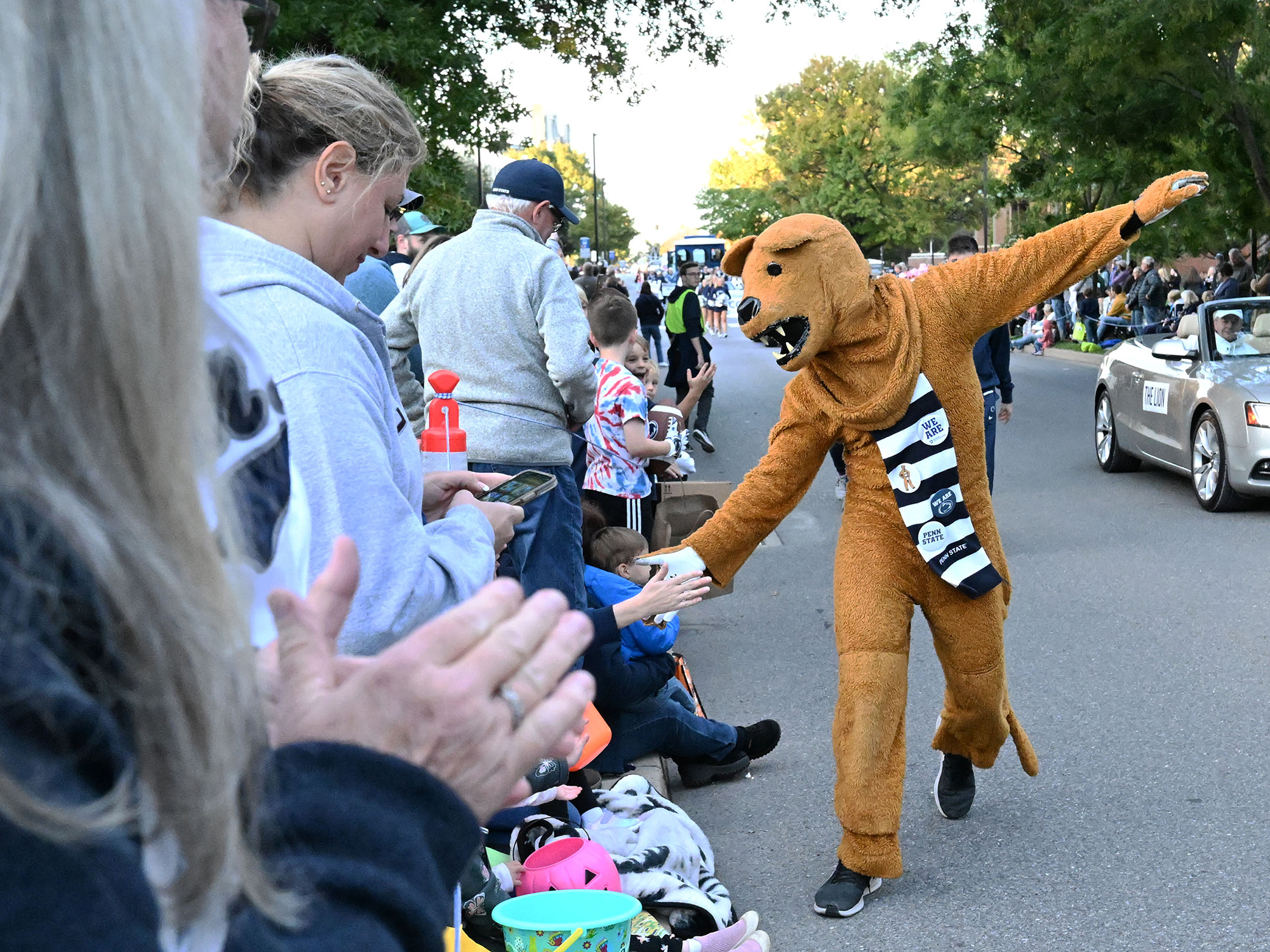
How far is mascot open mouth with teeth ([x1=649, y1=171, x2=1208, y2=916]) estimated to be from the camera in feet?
13.2

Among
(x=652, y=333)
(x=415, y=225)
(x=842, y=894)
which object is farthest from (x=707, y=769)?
(x=652, y=333)

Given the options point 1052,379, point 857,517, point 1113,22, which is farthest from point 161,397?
point 1052,379

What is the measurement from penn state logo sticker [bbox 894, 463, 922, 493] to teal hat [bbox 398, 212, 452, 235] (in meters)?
5.07

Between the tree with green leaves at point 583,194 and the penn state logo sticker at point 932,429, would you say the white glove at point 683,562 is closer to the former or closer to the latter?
the penn state logo sticker at point 932,429

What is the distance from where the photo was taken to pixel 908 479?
4.06 meters

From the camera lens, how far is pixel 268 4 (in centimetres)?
146

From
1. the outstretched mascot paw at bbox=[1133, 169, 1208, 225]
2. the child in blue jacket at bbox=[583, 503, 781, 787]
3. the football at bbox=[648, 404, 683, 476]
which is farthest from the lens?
the football at bbox=[648, 404, 683, 476]

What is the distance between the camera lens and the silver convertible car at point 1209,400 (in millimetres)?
9648

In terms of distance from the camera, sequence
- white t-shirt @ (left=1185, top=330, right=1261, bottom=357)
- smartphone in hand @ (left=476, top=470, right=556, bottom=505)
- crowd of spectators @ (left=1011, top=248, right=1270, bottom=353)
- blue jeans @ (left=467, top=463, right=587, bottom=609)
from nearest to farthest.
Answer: smartphone in hand @ (left=476, top=470, right=556, bottom=505), blue jeans @ (left=467, top=463, right=587, bottom=609), white t-shirt @ (left=1185, top=330, right=1261, bottom=357), crowd of spectators @ (left=1011, top=248, right=1270, bottom=353)

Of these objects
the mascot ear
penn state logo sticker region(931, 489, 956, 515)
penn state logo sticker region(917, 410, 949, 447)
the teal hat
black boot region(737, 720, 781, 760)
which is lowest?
black boot region(737, 720, 781, 760)

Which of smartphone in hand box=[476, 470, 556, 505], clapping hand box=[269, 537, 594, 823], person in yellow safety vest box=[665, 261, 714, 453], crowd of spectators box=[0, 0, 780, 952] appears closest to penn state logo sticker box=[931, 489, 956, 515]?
smartphone in hand box=[476, 470, 556, 505]

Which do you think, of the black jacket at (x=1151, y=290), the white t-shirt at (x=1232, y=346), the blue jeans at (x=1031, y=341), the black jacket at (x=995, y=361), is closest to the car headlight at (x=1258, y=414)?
the white t-shirt at (x=1232, y=346)

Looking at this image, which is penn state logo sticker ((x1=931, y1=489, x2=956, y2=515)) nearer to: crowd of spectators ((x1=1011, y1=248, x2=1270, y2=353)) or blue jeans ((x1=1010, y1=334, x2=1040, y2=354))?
crowd of spectators ((x1=1011, y1=248, x2=1270, y2=353))

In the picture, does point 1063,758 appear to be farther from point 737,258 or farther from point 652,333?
point 652,333
